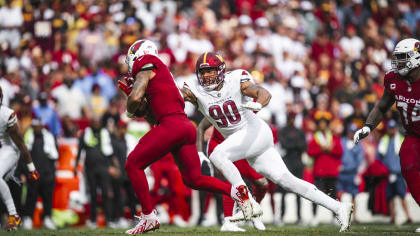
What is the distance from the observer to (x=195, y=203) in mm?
13906

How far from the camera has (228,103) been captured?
8586 mm

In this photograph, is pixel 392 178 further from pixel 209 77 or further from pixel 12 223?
pixel 12 223

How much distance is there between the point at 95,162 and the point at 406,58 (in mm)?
6538

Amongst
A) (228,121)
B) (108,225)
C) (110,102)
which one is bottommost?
(108,225)

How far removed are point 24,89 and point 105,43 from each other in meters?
2.41

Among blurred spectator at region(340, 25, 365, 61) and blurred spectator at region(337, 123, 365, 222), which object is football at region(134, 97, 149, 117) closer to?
blurred spectator at region(337, 123, 365, 222)

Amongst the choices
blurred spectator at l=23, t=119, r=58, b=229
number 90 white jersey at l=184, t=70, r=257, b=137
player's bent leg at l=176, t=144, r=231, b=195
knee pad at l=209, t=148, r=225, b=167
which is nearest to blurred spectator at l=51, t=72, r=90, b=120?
blurred spectator at l=23, t=119, r=58, b=229

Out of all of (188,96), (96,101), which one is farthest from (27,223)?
(188,96)

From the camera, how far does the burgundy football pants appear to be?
7902 millimetres

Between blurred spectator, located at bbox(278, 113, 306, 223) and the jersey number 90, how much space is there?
4.95 meters

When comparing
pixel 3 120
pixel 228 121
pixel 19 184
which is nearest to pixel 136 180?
pixel 228 121

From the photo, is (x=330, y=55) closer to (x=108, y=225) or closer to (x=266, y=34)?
(x=266, y=34)

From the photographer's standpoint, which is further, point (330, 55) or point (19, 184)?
point (330, 55)

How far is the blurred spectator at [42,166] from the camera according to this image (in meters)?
12.8
